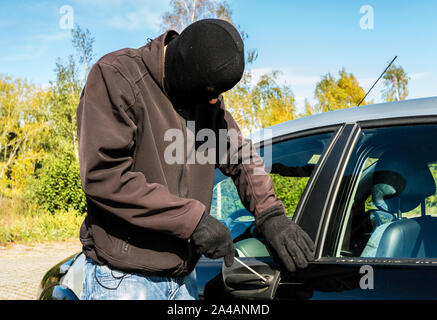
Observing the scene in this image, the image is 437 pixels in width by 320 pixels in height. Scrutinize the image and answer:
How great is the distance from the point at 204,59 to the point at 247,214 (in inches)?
47.8

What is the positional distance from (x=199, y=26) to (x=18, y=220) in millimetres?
10775

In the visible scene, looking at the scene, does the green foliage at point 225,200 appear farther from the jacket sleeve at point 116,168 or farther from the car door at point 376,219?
the jacket sleeve at point 116,168

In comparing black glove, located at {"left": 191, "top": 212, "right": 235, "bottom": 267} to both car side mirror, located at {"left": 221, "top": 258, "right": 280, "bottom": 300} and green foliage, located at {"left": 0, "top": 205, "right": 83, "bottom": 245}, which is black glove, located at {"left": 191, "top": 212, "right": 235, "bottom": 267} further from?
green foliage, located at {"left": 0, "top": 205, "right": 83, "bottom": 245}

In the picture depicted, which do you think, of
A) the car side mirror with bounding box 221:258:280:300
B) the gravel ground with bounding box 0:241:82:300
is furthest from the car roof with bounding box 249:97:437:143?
the gravel ground with bounding box 0:241:82:300

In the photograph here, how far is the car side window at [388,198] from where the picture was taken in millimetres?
1651

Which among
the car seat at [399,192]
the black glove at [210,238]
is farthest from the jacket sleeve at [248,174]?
the car seat at [399,192]

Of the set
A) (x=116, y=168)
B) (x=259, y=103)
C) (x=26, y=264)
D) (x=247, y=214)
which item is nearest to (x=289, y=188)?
A: (x=247, y=214)

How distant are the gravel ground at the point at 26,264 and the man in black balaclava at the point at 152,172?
174 inches

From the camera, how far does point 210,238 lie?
144 centimetres

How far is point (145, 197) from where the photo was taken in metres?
1.35
